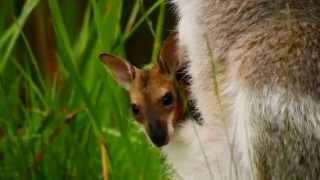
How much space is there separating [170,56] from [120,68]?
15cm

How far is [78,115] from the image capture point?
4.13 metres

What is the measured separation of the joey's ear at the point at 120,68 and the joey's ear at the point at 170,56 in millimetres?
84

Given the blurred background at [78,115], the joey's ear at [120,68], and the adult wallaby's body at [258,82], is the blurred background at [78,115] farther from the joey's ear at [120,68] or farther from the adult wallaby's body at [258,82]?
the adult wallaby's body at [258,82]

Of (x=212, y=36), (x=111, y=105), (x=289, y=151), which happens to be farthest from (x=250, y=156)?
(x=111, y=105)

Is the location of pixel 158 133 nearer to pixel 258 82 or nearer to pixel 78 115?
pixel 258 82

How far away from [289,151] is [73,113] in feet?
3.30

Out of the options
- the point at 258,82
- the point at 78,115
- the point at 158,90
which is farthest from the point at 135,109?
the point at 78,115

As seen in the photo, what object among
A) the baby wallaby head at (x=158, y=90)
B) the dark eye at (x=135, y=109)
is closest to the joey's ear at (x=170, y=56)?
the baby wallaby head at (x=158, y=90)

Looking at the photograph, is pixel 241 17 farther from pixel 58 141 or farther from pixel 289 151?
pixel 58 141

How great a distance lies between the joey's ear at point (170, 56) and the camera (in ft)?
11.7

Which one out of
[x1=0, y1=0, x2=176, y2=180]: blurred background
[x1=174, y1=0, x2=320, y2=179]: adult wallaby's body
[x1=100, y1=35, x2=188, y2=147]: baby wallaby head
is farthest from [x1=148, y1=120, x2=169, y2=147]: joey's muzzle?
[x1=0, y1=0, x2=176, y2=180]: blurred background

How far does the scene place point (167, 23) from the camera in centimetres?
579

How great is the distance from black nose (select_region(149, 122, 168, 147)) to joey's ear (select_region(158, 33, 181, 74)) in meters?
0.17

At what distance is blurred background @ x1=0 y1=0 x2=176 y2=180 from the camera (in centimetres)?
381
